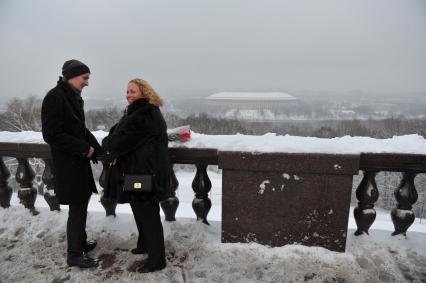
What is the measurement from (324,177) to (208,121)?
251ft

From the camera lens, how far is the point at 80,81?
3.02 metres

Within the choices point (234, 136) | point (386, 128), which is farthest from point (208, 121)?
point (234, 136)

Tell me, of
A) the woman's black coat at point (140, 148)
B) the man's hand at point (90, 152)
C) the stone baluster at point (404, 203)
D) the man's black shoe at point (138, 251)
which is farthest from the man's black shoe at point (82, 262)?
the stone baluster at point (404, 203)

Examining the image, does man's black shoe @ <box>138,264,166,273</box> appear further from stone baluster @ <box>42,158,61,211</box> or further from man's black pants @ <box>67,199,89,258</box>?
stone baluster @ <box>42,158,61,211</box>

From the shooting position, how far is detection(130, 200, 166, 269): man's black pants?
300 centimetres

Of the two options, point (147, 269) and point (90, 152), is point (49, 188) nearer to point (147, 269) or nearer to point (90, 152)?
point (90, 152)

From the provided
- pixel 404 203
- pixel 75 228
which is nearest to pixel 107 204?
pixel 75 228

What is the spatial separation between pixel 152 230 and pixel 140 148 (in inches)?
31.3

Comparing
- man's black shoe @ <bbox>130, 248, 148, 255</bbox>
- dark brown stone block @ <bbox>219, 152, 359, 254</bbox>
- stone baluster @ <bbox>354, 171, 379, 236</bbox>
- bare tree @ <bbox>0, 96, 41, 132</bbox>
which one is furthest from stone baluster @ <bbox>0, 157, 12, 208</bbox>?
bare tree @ <bbox>0, 96, 41, 132</bbox>

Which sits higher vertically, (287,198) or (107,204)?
(287,198)

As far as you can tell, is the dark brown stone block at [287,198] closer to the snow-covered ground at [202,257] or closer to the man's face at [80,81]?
the snow-covered ground at [202,257]

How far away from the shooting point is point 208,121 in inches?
3135

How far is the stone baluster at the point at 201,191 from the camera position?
3.67m

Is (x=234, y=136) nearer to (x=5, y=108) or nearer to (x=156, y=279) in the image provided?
(x=156, y=279)
